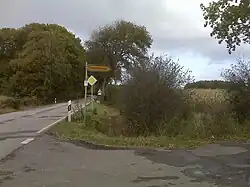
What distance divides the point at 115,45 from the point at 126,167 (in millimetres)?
71659

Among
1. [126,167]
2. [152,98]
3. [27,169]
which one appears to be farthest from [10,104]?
[126,167]

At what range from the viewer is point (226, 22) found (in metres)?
18.7

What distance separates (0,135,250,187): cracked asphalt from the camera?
8.84m

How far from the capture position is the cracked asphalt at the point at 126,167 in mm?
8844

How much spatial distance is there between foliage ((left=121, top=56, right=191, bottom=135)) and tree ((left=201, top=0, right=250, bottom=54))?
8.76 feet

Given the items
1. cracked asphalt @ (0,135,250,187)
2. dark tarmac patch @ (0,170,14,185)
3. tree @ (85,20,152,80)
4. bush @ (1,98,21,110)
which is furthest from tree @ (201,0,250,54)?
tree @ (85,20,152,80)

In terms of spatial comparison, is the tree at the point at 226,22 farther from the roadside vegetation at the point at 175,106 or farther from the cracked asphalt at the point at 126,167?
the cracked asphalt at the point at 126,167

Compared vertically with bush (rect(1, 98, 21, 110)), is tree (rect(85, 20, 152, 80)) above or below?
above

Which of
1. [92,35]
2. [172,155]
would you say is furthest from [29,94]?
[172,155]

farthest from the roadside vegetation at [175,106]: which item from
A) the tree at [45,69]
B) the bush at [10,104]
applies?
the tree at [45,69]

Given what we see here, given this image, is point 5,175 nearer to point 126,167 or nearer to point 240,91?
point 126,167

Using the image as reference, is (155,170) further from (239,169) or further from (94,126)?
(94,126)

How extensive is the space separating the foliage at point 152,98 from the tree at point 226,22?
2671 millimetres

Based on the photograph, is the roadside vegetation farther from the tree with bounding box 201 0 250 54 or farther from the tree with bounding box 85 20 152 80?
the tree with bounding box 85 20 152 80
